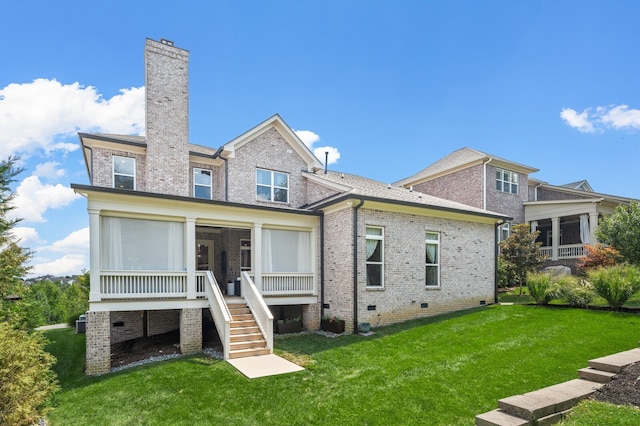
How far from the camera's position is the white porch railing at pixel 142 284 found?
1047 centimetres

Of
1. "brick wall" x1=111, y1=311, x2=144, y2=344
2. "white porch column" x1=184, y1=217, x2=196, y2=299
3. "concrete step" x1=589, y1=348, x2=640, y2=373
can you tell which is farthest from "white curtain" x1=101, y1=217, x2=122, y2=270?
"concrete step" x1=589, y1=348, x2=640, y2=373

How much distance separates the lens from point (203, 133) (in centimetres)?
1725

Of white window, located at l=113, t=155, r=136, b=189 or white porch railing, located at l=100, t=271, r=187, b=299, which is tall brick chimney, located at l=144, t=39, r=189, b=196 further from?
white porch railing, located at l=100, t=271, r=187, b=299

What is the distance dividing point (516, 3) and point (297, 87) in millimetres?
8156

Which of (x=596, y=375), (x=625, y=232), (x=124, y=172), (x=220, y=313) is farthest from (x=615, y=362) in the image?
(x=124, y=172)

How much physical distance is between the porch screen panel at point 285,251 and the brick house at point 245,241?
42mm

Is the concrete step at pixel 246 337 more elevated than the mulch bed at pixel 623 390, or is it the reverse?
the mulch bed at pixel 623 390

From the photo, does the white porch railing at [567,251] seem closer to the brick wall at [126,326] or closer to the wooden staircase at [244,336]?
the wooden staircase at [244,336]

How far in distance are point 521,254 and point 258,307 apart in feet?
47.7

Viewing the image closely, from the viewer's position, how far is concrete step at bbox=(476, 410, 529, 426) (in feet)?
16.0

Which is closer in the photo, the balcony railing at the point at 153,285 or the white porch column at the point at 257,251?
the balcony railing at the point at 153,285

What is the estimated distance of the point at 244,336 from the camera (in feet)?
34.5

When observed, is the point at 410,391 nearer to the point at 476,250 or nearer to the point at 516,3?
the point at 476,250

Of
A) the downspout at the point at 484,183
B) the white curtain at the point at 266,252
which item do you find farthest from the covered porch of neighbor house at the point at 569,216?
the white curtain at the point at 266,252
